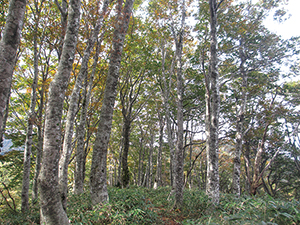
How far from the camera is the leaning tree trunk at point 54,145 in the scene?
3.15m

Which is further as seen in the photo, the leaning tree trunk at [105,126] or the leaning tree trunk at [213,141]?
the leaning tree trunk at [213,141]

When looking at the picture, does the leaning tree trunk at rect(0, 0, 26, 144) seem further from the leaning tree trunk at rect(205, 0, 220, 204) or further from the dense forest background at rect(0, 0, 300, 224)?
the leaning tree trunk at rect(205, 0, 220, 204)

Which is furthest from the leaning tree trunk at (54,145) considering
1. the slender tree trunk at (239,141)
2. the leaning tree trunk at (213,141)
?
the slender tree trunk at (239,141)

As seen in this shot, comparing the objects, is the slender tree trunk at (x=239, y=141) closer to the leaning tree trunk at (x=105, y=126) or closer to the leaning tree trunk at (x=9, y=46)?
the leaning tree trunk at (x=105, y=126)

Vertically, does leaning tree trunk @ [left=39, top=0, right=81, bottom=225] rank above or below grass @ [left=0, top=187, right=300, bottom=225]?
above

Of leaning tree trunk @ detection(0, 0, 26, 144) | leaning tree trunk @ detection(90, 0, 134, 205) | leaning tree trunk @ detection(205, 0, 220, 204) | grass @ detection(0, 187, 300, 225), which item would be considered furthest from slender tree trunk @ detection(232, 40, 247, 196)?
leaning tree trunk @ detection(0, 0, 26, 144)

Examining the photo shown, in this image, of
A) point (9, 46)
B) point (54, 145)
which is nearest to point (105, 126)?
point (54, 145)

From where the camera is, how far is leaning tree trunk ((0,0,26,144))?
87.9 inches

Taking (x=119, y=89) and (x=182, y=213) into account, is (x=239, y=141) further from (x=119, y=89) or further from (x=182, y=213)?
(x=119, y=89)

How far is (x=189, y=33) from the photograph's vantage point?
1152cm

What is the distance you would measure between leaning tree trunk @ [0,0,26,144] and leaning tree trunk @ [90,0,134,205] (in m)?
2.69

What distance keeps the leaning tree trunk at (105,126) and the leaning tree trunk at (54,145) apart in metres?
1.23

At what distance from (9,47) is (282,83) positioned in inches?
671

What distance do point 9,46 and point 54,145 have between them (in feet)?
6.40
